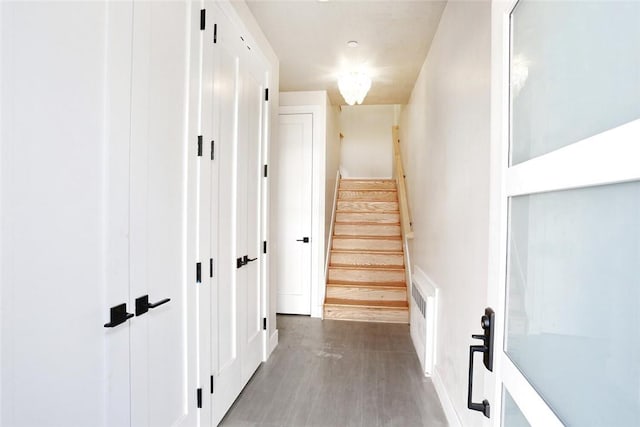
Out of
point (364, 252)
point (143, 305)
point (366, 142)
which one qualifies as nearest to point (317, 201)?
point (364, 252)

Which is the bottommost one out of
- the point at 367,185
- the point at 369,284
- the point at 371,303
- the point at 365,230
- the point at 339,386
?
the point at 339,386

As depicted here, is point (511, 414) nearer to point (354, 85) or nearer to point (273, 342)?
point (273, 342)

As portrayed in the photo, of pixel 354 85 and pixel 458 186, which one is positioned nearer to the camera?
pixel 458 186

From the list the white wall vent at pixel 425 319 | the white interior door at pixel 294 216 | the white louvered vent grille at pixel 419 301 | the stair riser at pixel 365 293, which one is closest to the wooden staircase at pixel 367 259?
the stair riser at pixel 365 293

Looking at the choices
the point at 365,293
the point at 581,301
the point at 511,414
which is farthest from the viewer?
the point at 365,293

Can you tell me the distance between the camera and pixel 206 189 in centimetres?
185

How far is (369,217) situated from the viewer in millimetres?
5508

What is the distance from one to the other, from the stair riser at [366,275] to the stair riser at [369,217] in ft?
3.40

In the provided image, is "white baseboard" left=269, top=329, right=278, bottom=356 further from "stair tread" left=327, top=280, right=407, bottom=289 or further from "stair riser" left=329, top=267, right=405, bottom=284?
"stair riser" left=329, top=267, right=405, bottom=284

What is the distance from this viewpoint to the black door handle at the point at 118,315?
1141 millimetres

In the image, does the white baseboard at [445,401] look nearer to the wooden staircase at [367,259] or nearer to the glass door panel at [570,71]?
the wooden staircase at [367,259]

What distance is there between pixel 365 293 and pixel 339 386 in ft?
6.01

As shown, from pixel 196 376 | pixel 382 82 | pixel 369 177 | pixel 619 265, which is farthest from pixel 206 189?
pixel 369 177

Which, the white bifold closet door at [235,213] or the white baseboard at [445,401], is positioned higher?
the white bifold closet door at [235,213]
